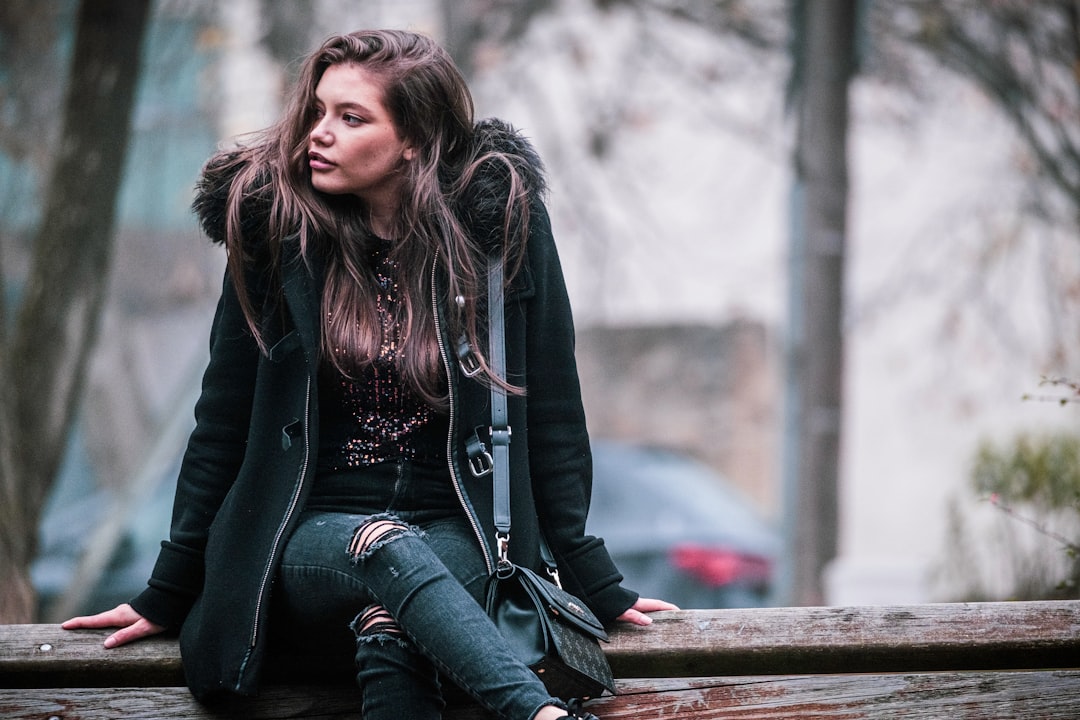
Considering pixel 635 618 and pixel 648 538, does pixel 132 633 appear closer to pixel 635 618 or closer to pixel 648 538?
pixel 635 618

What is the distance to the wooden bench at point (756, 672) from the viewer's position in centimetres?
260

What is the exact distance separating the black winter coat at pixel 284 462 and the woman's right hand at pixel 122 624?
0.03 meters

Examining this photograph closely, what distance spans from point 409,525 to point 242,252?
696 millimetres

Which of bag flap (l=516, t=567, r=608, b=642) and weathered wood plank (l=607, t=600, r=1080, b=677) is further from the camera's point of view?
weathered wood plank (l=607, t=600, r=1080, b=677)

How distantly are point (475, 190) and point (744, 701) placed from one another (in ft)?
4.16

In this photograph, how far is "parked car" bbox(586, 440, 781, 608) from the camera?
6441mm

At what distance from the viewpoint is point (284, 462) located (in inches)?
101

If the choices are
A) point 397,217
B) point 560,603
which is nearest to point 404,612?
point 560,603

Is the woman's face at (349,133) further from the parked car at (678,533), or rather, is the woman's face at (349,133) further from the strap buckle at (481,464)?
the parked car at (678,533)

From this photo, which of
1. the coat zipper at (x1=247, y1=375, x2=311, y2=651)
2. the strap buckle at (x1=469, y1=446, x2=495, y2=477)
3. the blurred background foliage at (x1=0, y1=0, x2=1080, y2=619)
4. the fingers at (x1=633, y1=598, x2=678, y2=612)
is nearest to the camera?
the coat zipper at (x1=247, y1=375, x2=311, y2=651)

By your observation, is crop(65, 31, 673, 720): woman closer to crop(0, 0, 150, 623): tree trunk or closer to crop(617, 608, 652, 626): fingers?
crop(617, 608, 652, 626): fingers

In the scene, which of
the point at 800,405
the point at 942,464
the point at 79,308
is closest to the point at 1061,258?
the point at 800,405

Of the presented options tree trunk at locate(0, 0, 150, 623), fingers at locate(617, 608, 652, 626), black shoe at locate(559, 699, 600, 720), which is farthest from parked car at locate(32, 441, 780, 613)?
black shoe at locate(559, 699, 600, 720)

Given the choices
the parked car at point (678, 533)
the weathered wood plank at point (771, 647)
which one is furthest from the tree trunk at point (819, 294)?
the weathered wood plank at point (771, 647)
